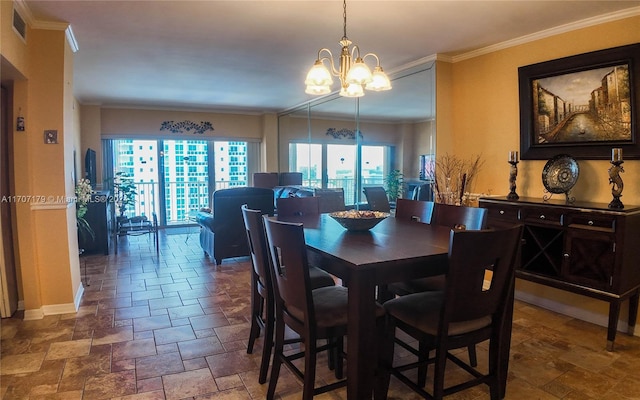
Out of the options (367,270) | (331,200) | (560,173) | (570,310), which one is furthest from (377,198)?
(367,270)

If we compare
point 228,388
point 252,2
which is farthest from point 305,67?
point 228,388

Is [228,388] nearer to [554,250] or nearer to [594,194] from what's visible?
[554,250]

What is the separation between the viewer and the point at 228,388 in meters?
2.22

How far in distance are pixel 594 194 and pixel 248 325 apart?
9.57ft

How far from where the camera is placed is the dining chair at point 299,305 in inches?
71.0

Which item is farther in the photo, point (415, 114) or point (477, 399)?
point (415, 114)

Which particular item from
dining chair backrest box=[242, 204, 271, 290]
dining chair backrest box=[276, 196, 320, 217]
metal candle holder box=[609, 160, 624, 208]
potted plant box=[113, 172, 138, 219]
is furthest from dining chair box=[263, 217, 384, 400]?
potted plant box=[113, 172, 138, 219]

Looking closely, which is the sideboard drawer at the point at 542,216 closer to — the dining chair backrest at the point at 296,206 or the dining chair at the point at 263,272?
the dining chair backrest at the point at 296,206

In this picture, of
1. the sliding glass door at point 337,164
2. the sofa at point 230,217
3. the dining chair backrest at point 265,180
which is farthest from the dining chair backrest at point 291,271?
the dining chair backrest at point 265,180

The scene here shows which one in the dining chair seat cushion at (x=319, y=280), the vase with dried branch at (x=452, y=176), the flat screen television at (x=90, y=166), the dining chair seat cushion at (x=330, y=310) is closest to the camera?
the dining chair seat cushion at (x=330, y=310)

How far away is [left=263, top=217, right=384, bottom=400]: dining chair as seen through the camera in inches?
71.0

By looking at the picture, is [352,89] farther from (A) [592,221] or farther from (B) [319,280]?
(A) [592,221]

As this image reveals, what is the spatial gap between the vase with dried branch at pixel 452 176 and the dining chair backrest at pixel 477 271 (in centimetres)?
224

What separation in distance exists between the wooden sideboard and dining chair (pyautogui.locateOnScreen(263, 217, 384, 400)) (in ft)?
5.66
